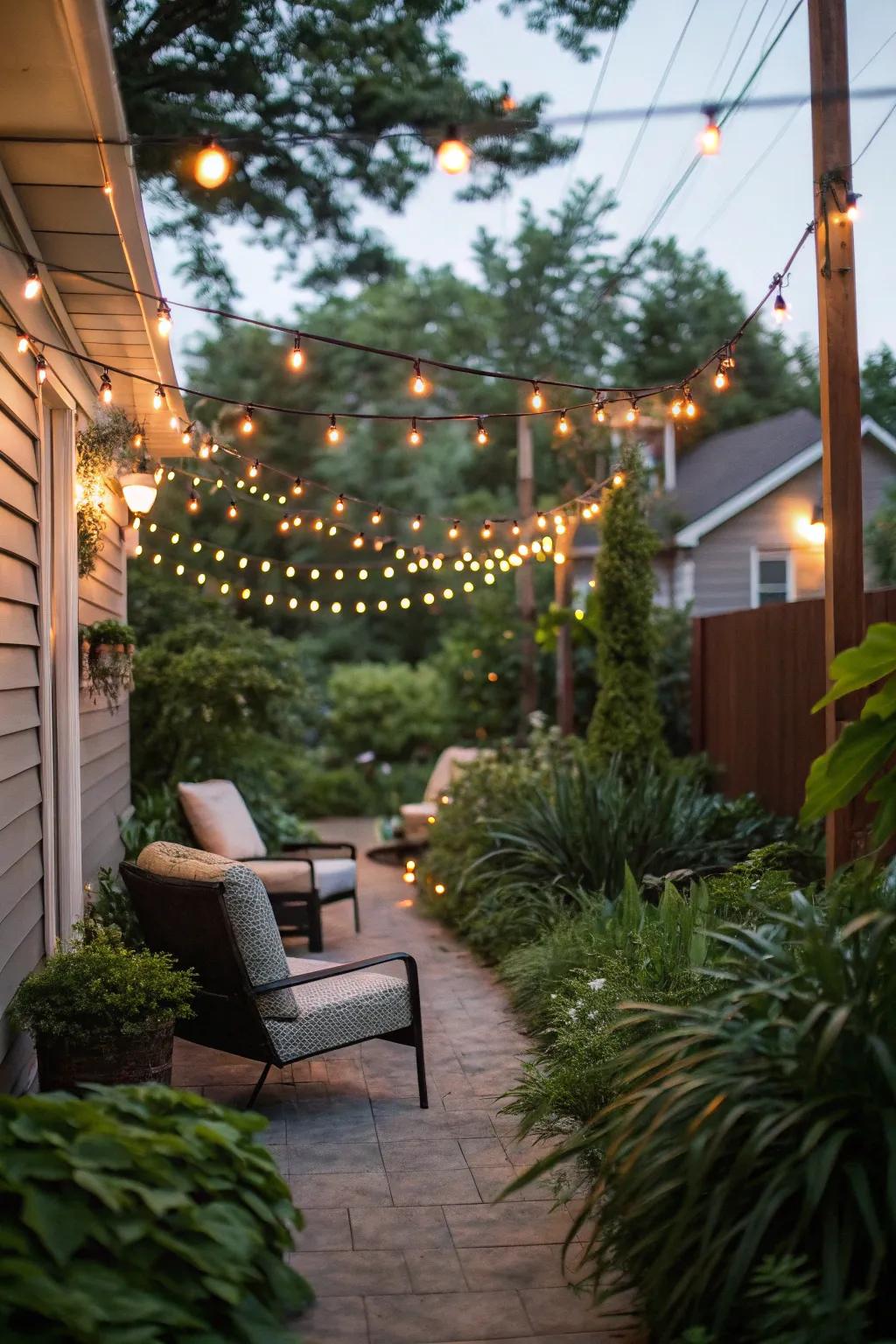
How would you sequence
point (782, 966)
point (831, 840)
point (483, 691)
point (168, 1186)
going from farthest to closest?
point (483, 691), point (831, 840), point (782, 966), point (168, 1186)

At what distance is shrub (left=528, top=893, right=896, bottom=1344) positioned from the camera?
2625 millimetres

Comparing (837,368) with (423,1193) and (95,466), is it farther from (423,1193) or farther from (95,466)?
(423,1193)

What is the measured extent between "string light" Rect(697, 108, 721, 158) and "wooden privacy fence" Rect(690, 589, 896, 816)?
289cm

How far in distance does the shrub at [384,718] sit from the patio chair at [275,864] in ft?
27.8

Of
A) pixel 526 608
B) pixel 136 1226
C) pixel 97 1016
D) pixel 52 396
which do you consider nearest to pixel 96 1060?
pixel 97 1016

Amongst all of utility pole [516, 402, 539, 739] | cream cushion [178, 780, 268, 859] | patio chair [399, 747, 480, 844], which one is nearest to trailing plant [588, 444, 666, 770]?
patio chair [399, 747, 480, 844]

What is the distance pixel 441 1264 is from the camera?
138 inches

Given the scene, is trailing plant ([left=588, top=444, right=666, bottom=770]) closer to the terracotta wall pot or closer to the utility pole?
the utility pole

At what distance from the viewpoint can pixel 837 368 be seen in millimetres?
5742

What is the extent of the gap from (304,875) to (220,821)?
71 cm

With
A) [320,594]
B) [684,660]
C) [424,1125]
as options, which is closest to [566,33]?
[684,660]

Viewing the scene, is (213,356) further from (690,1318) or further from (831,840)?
(690,1318)

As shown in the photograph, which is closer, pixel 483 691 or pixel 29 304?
pixel 29 304

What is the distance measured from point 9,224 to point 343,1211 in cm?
357
